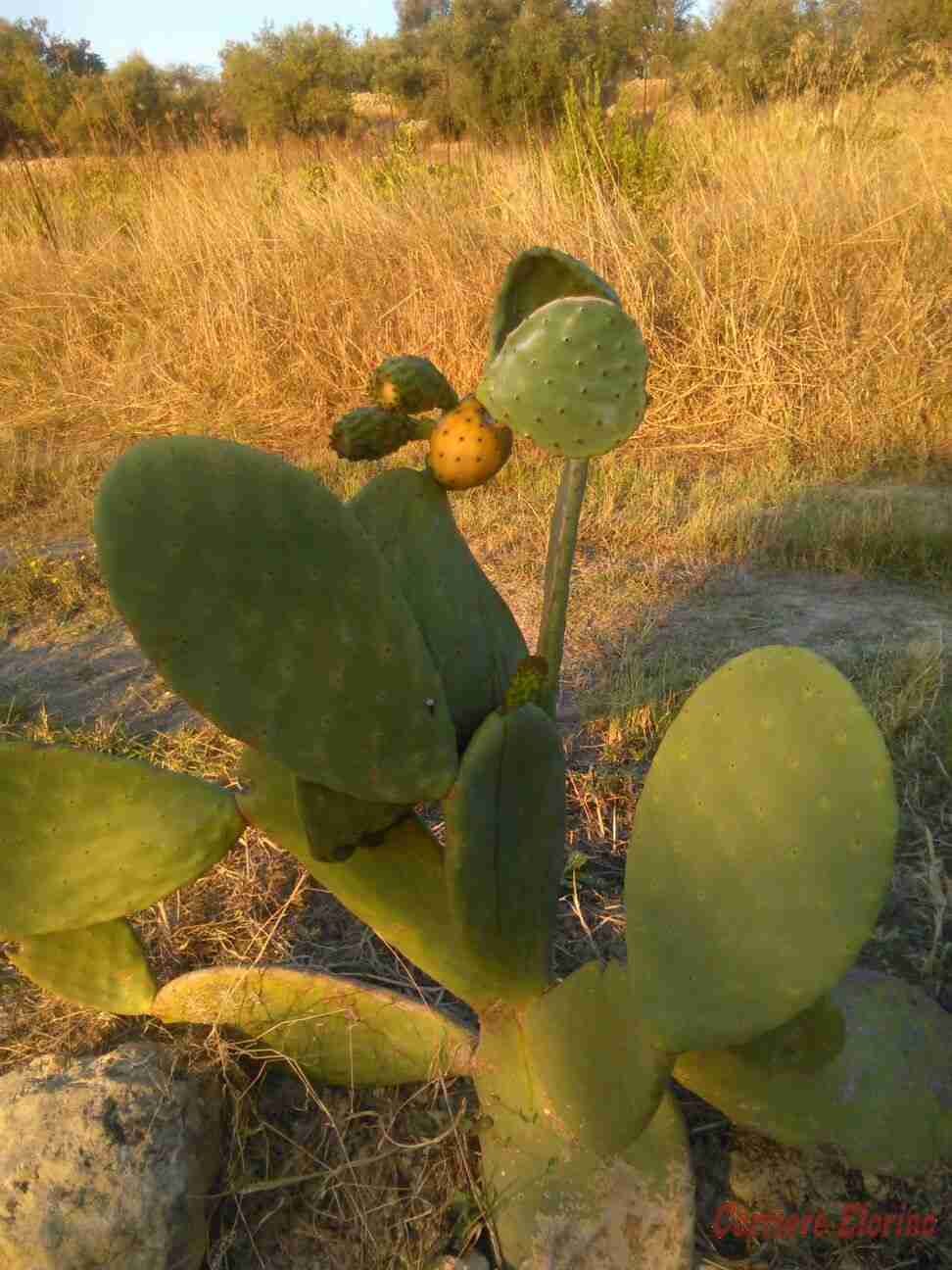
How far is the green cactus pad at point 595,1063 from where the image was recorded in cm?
99

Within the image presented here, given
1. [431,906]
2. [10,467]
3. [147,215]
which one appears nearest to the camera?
[431,906]

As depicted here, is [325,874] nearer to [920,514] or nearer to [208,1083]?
[208,1083]

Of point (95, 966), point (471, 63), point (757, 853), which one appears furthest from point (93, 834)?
point (471, 63)

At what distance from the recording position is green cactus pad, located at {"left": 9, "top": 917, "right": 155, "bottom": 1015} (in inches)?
48.9

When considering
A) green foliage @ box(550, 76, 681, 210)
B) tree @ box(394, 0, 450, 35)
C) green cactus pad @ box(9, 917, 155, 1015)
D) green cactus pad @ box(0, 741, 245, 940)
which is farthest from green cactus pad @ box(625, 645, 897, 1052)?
tree @ box(394, 0, 450, 35)

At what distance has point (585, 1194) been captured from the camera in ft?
3.47

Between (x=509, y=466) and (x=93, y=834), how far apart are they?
2.93m

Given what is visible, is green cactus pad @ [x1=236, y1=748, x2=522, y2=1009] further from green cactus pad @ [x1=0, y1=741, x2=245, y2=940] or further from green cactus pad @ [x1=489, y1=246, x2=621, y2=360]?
green cactus pad @ [x1=489, y1=246, x2=621, y2=360]

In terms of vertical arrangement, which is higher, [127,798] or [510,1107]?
[127,798]

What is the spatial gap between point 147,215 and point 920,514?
15.1ft

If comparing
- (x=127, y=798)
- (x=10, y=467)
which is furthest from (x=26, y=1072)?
(x=10, y=467)

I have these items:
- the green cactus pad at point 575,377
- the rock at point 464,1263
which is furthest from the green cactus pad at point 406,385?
the rock at point 464,1263

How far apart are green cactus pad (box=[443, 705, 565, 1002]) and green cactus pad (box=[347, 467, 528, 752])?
4.8 inches

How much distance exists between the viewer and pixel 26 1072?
1195mm
